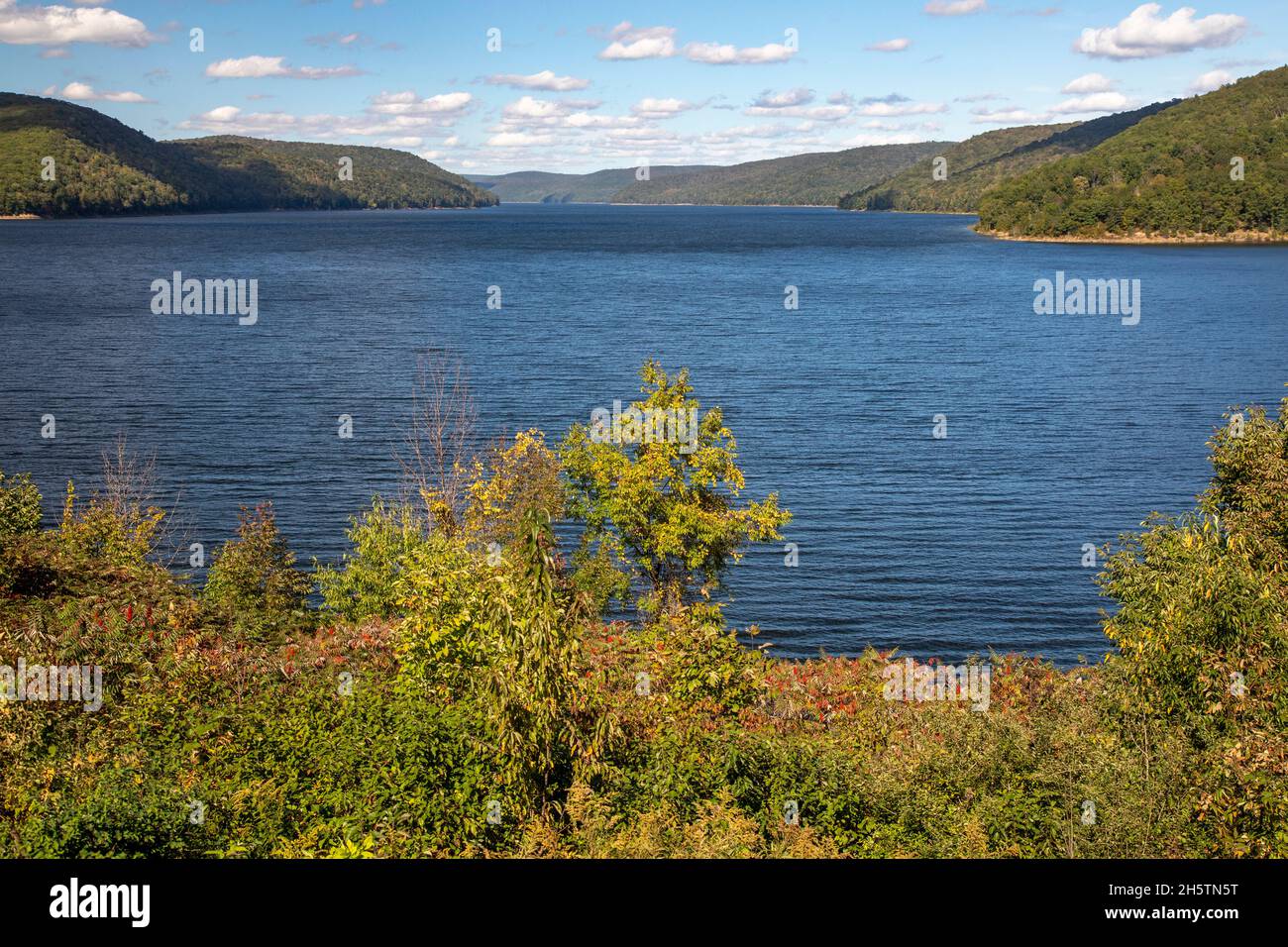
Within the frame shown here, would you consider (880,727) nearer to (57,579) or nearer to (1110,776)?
(1110,776)

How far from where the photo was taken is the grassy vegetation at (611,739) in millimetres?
14297

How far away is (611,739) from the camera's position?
1611cm

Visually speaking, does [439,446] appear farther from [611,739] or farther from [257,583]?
[611,739]

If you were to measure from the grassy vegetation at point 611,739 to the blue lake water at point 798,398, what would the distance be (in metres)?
15.4

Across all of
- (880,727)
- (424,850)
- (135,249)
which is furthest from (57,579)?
(135,249)

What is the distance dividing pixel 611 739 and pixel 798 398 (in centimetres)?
5295

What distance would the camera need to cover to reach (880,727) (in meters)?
20.4

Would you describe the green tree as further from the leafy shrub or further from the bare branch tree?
the leafy shrub

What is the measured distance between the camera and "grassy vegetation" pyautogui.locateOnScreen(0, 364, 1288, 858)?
46.9ft

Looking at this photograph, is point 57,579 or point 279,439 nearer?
point 57,579

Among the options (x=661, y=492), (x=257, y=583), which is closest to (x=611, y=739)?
(x=661, y=492)

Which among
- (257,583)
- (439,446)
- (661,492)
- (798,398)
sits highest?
(798,398)
